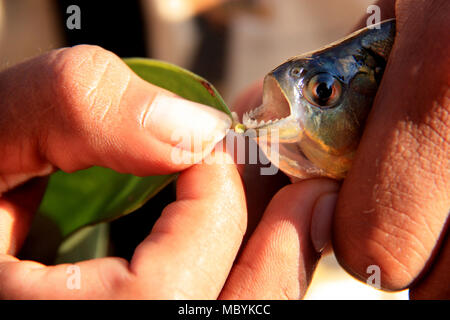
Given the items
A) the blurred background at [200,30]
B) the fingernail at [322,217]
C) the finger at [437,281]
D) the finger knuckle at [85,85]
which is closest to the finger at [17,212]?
the finger knuckle at [85,85]

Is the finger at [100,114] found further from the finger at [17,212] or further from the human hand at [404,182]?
the human hand at [404,182]

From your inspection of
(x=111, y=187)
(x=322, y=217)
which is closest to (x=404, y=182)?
(x=322, y=217)

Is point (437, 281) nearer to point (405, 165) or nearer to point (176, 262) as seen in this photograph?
point (405, 165)

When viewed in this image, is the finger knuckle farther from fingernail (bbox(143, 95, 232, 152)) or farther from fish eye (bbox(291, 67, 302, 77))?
fish eye (bbox(291, 67, 302, 77))

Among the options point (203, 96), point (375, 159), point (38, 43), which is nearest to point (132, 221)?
point (203, 96)

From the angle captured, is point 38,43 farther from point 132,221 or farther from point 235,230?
point 235,230

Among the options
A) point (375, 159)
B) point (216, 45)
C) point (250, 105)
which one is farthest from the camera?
point (216, 45)
